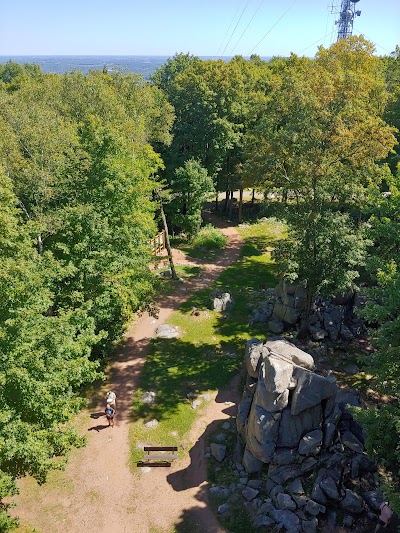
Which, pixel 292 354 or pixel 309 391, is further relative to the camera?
pixel 292 354

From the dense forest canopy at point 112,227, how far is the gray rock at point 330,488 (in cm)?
453

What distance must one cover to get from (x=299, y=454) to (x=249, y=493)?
2.56m

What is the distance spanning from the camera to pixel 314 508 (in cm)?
1508

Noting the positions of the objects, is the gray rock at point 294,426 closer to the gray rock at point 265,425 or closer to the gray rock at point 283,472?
the gray rock at point 265,425

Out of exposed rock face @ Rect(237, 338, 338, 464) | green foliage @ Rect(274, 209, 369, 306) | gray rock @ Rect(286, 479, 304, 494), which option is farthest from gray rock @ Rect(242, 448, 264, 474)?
green foliage @ Rect(274, 209, 369, 306)

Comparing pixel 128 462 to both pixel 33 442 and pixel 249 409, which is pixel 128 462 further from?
pixel 33 442

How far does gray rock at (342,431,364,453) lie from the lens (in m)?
16.7

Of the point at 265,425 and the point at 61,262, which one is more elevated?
the point at 61,262

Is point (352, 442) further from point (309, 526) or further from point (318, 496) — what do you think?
point (309, 526)

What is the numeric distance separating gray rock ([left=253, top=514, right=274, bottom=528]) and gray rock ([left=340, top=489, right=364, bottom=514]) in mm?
2751

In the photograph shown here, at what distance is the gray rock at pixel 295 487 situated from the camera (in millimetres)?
15780

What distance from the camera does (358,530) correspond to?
14.5 meters

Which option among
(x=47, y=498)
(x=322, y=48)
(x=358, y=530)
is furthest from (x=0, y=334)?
(x=322, y=48)

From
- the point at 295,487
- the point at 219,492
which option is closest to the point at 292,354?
the point at 295,487
